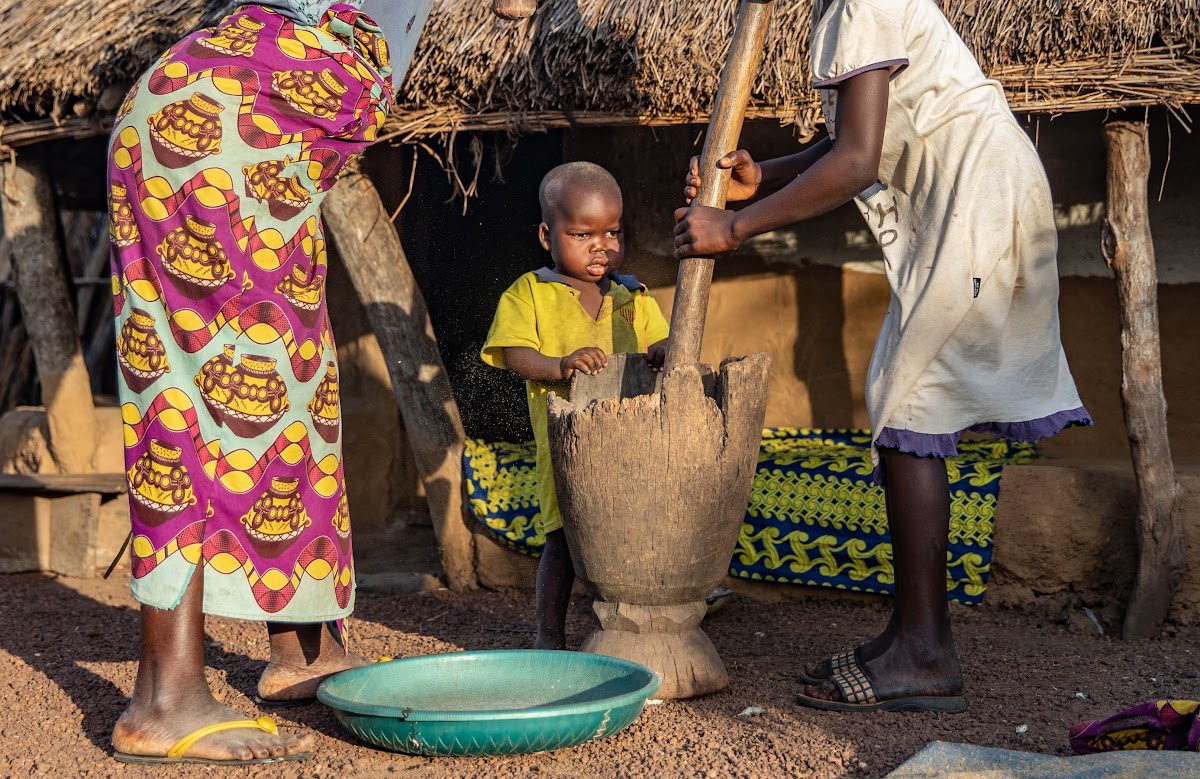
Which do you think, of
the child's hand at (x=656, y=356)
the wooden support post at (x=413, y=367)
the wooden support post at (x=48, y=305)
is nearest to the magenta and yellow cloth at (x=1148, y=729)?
the child's hand at (x=656, y=356)

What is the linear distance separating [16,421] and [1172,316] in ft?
16.6

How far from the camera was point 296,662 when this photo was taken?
293 cm

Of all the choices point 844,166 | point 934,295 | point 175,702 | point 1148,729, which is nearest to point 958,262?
point 934,295

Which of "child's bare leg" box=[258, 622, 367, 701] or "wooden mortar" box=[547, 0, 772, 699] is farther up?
"wooden mortar" box=[547, 0, 772, 699]

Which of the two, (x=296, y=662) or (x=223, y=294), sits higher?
(x=223, y=294)

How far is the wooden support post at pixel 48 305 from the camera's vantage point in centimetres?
548

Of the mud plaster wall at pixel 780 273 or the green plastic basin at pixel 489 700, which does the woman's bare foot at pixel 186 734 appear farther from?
the mud plaster wall at pixel 780 273

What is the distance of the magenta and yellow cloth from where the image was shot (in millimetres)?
2303

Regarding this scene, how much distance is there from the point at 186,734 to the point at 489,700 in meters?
0.65

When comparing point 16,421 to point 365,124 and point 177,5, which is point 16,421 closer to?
point 177,5

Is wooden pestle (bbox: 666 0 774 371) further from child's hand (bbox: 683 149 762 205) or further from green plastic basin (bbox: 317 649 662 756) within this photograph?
green plastic basin (bbox: 317 649 662 756)

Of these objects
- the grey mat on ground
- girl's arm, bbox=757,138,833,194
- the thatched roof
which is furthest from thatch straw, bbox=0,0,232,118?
the grey mat on ground

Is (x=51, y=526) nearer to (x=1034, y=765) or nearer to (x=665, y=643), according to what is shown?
(x=665, y=643)

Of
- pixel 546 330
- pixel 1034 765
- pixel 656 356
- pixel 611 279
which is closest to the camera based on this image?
pixel 1034 765
